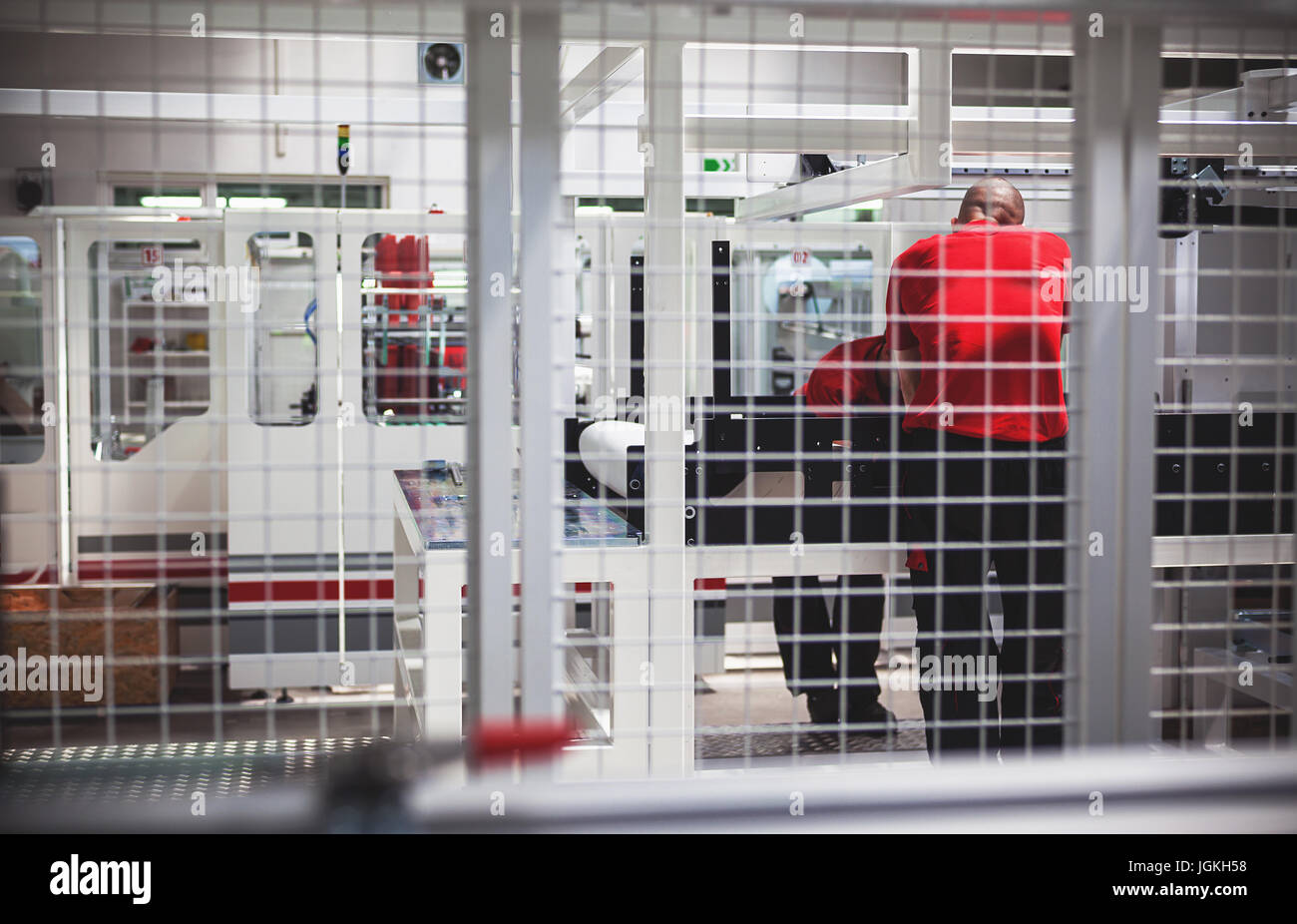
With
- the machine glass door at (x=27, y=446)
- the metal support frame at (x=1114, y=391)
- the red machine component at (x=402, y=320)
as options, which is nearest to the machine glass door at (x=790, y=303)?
the red machine component at (x=402, y=320)

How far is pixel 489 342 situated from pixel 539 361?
72 mm

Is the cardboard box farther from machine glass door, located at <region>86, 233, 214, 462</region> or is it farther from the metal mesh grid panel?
machine glass door, located at <region>86, 233, 214, 462</region>

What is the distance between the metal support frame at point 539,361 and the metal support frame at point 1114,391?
2.48ft

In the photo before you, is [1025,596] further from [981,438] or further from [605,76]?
[605,76]

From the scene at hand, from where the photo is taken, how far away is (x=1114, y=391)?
1726mm

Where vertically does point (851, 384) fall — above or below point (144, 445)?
above

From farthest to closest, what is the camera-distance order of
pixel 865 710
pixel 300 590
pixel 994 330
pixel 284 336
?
1. pixel 284 336
2. pixel 300 590
3. pixel 865 710
4. pixel 994 330

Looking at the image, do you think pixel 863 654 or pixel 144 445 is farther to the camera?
pixel 144 445

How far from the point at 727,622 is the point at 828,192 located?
Answer: 11.7ft

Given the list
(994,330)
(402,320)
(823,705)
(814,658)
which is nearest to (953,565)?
(994,330)

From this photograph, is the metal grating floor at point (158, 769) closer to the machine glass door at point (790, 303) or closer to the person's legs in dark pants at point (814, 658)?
the person's legs in dark pants at point (814, 658)

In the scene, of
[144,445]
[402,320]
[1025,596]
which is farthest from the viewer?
[144,445]
